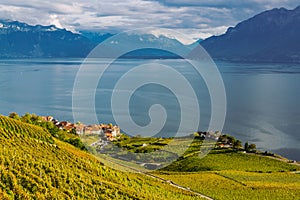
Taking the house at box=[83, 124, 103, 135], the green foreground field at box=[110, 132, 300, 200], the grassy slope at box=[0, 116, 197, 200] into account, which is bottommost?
the house at box=[83, 124, 103, 135]

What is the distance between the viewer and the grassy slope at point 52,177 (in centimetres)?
1173

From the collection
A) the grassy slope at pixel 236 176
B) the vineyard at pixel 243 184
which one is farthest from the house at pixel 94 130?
the vineyard at pixel 243 184

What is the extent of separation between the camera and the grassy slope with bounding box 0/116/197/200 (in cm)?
1173

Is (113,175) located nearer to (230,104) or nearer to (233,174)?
(233,174)

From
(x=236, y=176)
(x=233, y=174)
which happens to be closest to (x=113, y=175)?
(x=236, y=176)

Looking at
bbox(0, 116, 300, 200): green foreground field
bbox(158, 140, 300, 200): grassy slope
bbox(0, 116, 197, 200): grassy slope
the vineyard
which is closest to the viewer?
bbox(0, 116, 197, 200): grassy slope

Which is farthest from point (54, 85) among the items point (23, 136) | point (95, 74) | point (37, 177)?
point (37, 177)

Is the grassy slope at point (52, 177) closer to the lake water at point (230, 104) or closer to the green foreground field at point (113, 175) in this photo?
the green foreground field at point (113, 175)

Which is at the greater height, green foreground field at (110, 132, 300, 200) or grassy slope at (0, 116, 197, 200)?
grassy slope at (0, 116, 197, 200)

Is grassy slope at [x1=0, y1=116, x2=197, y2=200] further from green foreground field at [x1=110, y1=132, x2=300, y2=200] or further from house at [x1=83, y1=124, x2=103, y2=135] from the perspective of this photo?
house at [x1=83, y1=124, x2=103, y2=135]

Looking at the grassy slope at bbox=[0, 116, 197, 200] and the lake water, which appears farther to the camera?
the lake water

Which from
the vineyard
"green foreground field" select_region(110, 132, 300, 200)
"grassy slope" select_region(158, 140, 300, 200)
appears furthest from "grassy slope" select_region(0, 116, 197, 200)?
"green foreground field" select_region(110, 132, 300, 200)

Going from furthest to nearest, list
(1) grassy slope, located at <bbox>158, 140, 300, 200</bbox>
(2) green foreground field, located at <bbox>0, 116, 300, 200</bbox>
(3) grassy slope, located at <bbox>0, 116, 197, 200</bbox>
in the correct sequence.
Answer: (1) grassy slope, located at <bbox>158, 140, 300, 200</bbox>, (2) green foreground field, located at <bbox>0, 116, 300, 200</bbox>, (3) grassy slope, located at <bbox>0, 116, 197, 200</bbox>

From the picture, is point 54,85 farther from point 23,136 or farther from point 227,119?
point 23,136
